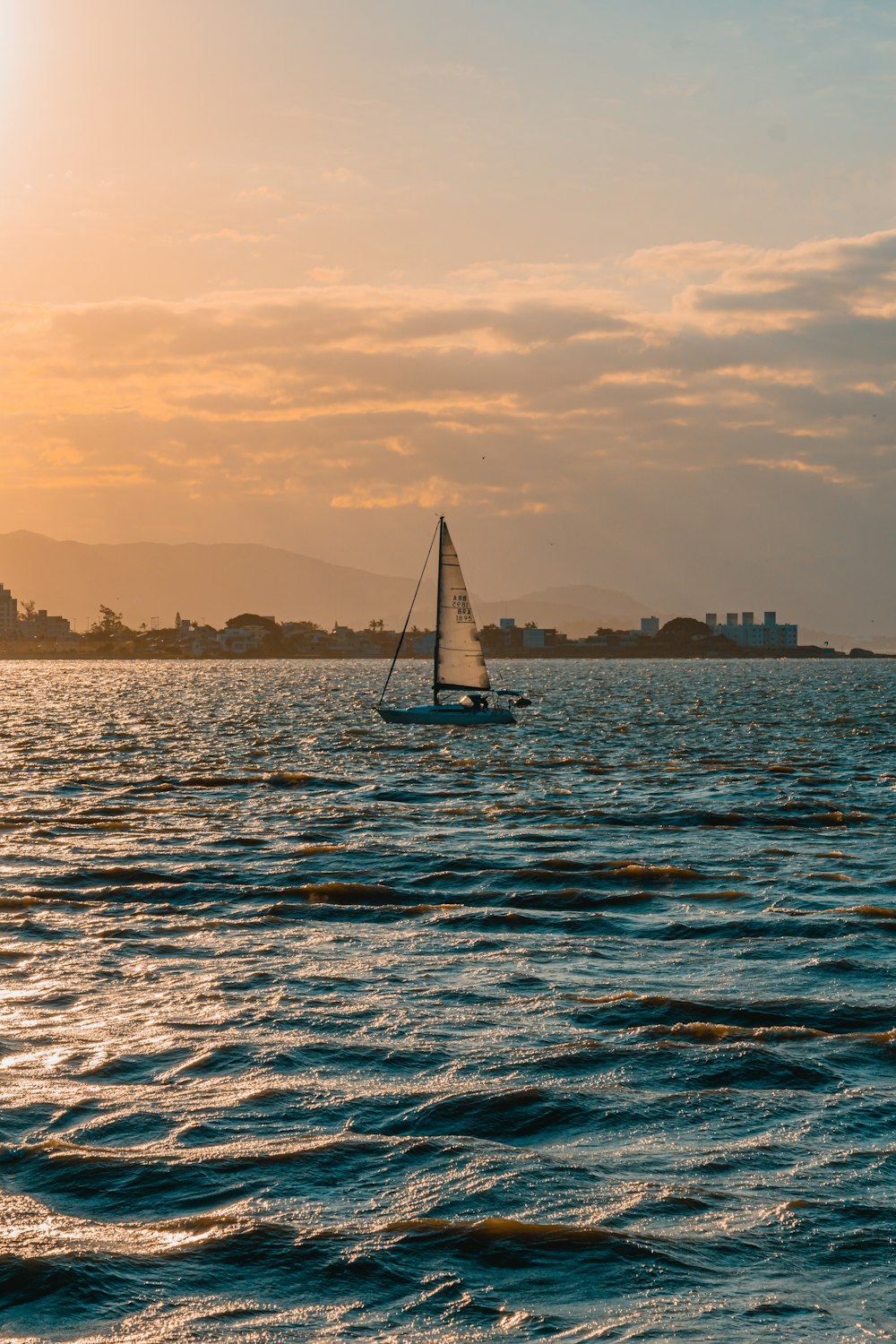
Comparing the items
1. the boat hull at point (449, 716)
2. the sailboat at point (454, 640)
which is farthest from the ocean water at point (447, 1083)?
the sailboat at point (454, 640)

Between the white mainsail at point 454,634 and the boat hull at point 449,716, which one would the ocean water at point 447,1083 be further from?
the white mainsail at point 454,634

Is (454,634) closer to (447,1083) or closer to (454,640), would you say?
(454,640)

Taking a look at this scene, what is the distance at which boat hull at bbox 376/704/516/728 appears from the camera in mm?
89062

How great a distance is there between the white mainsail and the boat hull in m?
4.77

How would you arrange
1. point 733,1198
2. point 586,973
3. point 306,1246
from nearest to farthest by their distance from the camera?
point 306,1246 < point 733,1198 < point 586,973

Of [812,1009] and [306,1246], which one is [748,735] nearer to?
[812,1009]

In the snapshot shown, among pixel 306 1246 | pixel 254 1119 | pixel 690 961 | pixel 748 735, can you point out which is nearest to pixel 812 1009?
pixel 690 961

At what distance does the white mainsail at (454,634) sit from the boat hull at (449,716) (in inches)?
188

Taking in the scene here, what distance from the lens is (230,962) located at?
21.7 metres

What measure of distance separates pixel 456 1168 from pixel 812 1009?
750cm

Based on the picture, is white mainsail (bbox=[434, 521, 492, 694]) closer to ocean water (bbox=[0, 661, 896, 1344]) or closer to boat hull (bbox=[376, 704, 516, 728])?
boat hull (bbox=[376, 704, 516, 728])

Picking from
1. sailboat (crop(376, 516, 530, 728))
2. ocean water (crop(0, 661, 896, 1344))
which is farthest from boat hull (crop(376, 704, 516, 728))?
ocean water (crop(0, 661, 896, 1344))

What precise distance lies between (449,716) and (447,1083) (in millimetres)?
73677

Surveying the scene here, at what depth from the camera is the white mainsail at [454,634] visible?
95000 mm
